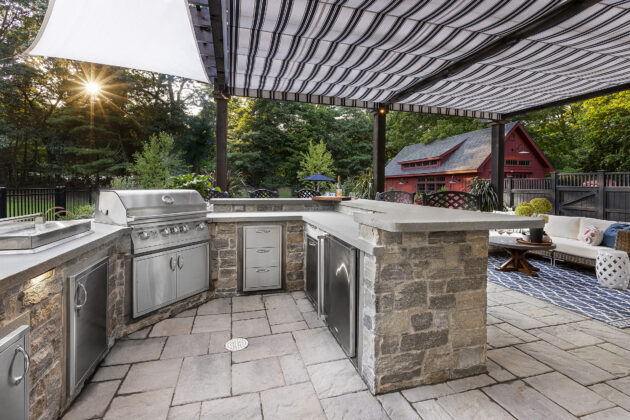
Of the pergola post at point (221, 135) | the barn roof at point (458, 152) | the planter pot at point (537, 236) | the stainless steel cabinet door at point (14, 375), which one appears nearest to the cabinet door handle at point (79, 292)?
the stainless steel cabinet door at point (14, 375)

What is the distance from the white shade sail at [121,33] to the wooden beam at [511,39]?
3.35 m

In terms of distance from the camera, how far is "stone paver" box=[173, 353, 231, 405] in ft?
6.04

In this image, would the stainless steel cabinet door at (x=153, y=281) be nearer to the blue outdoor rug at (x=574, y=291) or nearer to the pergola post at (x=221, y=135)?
the pergola post at (x=221, y=135)

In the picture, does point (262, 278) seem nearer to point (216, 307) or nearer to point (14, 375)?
point (216, 307)

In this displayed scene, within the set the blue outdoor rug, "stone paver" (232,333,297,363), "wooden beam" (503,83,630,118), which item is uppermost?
"wooden beam" (503,83,630,118)

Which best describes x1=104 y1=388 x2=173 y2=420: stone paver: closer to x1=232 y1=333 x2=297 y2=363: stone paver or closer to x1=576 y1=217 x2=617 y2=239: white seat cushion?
x1=232 y1=333 x2=297 y2=363: stone paver

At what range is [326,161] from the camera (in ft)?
49.6

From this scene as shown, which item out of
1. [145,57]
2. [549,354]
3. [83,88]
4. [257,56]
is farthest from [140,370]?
[83,88]

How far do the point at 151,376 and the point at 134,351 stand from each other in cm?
43

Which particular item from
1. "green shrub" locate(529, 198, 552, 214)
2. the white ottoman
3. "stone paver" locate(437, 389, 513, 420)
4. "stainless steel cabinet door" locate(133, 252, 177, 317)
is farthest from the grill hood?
the white ottoman

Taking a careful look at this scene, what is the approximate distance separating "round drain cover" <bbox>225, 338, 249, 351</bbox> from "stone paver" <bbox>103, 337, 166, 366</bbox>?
50 centimetres

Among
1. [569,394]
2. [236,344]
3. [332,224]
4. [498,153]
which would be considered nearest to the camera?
[569,394]

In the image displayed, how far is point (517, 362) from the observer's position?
2186 millimetres

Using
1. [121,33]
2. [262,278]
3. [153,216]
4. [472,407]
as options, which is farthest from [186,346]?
[121,33]
